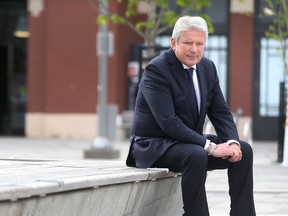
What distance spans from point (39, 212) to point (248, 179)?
163 cm

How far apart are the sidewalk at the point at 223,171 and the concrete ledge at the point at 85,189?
1787mm

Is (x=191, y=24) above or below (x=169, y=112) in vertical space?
above

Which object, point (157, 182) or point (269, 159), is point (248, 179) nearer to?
point (157, 182)

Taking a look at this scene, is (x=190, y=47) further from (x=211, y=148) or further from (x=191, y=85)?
(x=211, y=148)

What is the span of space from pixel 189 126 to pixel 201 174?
54 centimetres

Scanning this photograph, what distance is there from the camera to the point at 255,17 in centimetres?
2208

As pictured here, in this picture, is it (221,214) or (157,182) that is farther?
(221,214)

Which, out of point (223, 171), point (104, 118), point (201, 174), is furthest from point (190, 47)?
point (104, 118)

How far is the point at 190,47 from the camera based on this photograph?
Answer: 20.0 feet

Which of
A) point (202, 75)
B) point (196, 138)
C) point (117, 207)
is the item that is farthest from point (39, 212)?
point (202, 75)

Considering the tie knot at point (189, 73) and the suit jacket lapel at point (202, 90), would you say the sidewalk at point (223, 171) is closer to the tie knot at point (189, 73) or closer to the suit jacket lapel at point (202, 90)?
the suit jacket lapel at point (202, 90)

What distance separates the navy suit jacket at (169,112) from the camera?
236 inches

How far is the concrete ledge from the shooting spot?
15.8 ft

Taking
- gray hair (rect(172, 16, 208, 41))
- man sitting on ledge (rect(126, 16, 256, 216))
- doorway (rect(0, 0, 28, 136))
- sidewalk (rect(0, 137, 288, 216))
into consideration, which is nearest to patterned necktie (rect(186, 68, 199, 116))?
man sitting on ledge (rect(126, 16, 256, 216))
